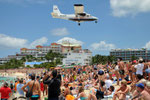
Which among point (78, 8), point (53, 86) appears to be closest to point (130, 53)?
point (78, 8)

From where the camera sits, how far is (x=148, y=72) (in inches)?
287

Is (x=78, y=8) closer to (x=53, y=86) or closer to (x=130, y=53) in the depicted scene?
(x=53, y=86)

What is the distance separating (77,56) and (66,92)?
55.7 metres

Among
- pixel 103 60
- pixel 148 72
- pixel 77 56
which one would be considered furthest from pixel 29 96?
pixel 103 60

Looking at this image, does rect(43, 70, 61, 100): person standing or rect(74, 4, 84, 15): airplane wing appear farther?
rect(74, 4, 84, 15): airplane wing

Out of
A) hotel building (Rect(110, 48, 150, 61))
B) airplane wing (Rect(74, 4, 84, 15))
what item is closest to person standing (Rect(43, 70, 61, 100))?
airplane wing (Rect(74, 4, 84, 15))

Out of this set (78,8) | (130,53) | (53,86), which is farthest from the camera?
(130,53)

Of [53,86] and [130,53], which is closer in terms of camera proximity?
[53,86]

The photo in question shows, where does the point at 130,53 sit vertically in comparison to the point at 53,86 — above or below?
above

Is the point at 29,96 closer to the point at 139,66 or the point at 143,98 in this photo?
the point at 143,98

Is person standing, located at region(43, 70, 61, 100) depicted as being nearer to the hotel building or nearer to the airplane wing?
the airplane wing

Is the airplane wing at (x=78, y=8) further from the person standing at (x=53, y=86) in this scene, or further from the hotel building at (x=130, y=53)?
the hotel building at (x=130, y=53)

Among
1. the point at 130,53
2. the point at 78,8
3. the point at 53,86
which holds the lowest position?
the point at 53,86

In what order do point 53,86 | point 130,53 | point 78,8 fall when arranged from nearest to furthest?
point 53,86 → point 78,8 → point 130,53
